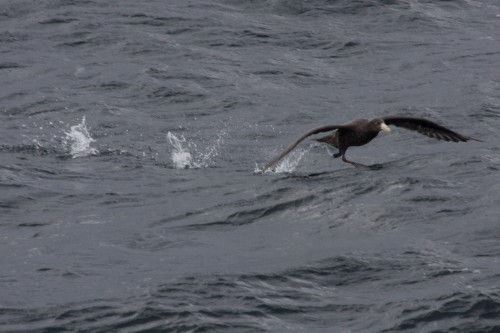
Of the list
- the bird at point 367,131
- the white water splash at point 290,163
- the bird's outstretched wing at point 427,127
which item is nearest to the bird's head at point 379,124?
the bird at point 367,131

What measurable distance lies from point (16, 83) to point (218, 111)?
4055mm

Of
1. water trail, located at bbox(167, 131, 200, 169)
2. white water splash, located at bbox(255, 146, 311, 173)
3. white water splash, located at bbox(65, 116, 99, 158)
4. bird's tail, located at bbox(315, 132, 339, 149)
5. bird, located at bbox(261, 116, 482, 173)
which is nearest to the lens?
bird, located at bbox(261, 116, 482, 173)

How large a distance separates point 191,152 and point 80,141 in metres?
1.72

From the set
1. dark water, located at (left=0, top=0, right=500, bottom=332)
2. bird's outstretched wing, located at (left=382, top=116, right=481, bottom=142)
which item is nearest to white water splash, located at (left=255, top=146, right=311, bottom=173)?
dark water, located at (left=0, top=0, right=500, bottom=332)

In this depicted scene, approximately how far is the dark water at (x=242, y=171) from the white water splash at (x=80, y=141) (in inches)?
1.9

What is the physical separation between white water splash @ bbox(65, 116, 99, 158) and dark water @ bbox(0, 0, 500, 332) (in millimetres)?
49

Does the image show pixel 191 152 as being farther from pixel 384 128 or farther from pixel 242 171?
pixel 384 128

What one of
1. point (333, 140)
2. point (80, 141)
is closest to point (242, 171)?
point (333, 140)

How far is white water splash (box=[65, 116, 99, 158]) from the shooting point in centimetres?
1803

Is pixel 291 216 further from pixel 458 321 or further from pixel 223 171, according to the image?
pixel 458 321

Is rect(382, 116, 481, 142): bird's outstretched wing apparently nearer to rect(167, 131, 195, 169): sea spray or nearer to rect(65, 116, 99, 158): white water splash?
rect(167, 131, 195, 169): sea spray

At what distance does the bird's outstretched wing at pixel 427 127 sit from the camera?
1623 cm

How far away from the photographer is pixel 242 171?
17.0m

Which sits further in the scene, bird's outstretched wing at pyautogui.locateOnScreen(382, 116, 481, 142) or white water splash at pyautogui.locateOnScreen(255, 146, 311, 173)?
white water splash at pyautogui.locateOnScreen(255, 146, 311, 173)
